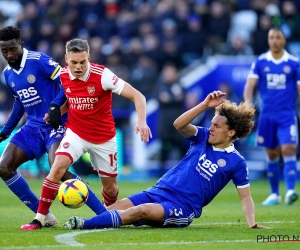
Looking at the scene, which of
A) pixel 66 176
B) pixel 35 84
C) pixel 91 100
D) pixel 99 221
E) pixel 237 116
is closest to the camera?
pixel 99 221

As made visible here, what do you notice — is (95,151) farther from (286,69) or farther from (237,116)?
(286,69)

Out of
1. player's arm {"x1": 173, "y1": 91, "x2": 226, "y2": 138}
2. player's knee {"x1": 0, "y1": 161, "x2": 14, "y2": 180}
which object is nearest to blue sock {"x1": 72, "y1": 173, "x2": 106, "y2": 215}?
player's knee {"x1": 0, "y1": 161, "x2": 14, "y2": 180}

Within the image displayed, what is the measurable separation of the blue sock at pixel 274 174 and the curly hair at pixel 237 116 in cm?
475

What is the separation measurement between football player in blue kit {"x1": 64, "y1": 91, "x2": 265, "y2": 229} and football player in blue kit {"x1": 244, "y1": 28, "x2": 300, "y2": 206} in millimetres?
4623

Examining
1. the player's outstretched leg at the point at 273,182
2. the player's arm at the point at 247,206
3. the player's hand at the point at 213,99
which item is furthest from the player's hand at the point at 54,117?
the player's outstretched leg at the point at 273,182

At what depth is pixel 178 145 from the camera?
1927 cm

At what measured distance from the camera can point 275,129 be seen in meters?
12.8

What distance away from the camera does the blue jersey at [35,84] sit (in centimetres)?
880

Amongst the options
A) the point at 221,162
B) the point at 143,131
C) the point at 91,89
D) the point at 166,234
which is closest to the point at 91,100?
the point at 91,89

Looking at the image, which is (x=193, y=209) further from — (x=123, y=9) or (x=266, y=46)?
(x=123, y=9)

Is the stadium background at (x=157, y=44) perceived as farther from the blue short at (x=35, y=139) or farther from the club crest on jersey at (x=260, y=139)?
the blue short at (x=35, y=139)

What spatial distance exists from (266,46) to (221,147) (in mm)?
12142

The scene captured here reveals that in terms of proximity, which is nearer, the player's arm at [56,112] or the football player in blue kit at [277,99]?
the player's arm at [56,112]

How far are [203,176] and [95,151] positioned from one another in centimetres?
132
